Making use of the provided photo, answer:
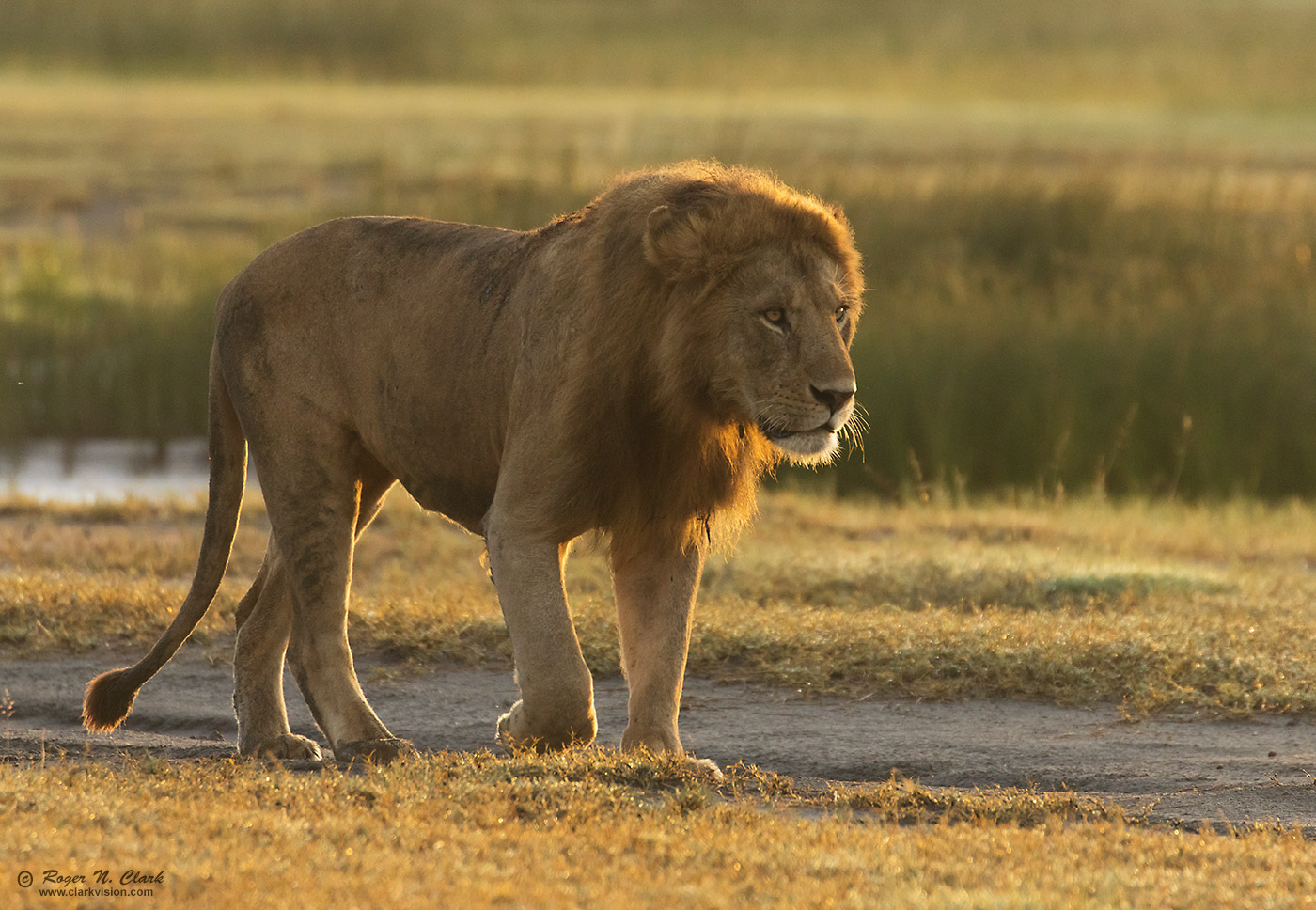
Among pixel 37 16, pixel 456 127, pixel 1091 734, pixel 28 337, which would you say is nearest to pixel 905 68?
pixel 456 127

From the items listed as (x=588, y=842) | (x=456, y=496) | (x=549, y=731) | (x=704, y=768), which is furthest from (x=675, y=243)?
(x=588, y=842)

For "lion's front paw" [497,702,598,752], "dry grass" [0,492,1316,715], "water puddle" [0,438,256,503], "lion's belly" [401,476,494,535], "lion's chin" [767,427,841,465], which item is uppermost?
"lion's chin" [767,427,841,465]

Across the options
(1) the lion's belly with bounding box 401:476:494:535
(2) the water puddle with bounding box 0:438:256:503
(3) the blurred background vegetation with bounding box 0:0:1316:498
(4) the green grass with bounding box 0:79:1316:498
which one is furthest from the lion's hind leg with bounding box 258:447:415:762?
(2) the water puddle with bounding box 0:438:256:503

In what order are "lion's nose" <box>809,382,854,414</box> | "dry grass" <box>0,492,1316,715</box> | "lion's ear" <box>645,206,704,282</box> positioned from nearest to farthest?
"lion's nose" <box>809,382,854,414</box> → "lion's ear" <box>645,206,704,282</box> → "dry grass" <box>0,492,1316,715</box>

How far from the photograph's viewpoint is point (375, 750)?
20.3ft

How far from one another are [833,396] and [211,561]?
8.49 ft

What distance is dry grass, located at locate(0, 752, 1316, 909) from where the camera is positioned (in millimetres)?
4508

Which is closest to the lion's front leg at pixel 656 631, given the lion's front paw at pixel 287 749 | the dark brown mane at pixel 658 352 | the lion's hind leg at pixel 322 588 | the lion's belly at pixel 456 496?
the dark brown mane at pixel 658 352

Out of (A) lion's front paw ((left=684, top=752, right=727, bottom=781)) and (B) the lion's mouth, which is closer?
(B) the lion's mouth

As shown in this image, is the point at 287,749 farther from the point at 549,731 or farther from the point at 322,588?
the point at 549,731

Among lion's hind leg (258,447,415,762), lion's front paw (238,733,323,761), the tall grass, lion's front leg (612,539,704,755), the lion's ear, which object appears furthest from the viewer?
the tall grass

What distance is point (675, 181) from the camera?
19.1ft

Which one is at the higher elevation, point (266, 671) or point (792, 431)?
point (792, 431)

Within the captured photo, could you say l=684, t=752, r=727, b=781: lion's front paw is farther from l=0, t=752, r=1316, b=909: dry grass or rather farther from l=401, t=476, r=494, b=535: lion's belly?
l=401, t=476, r=494, b=535: lion's belly
